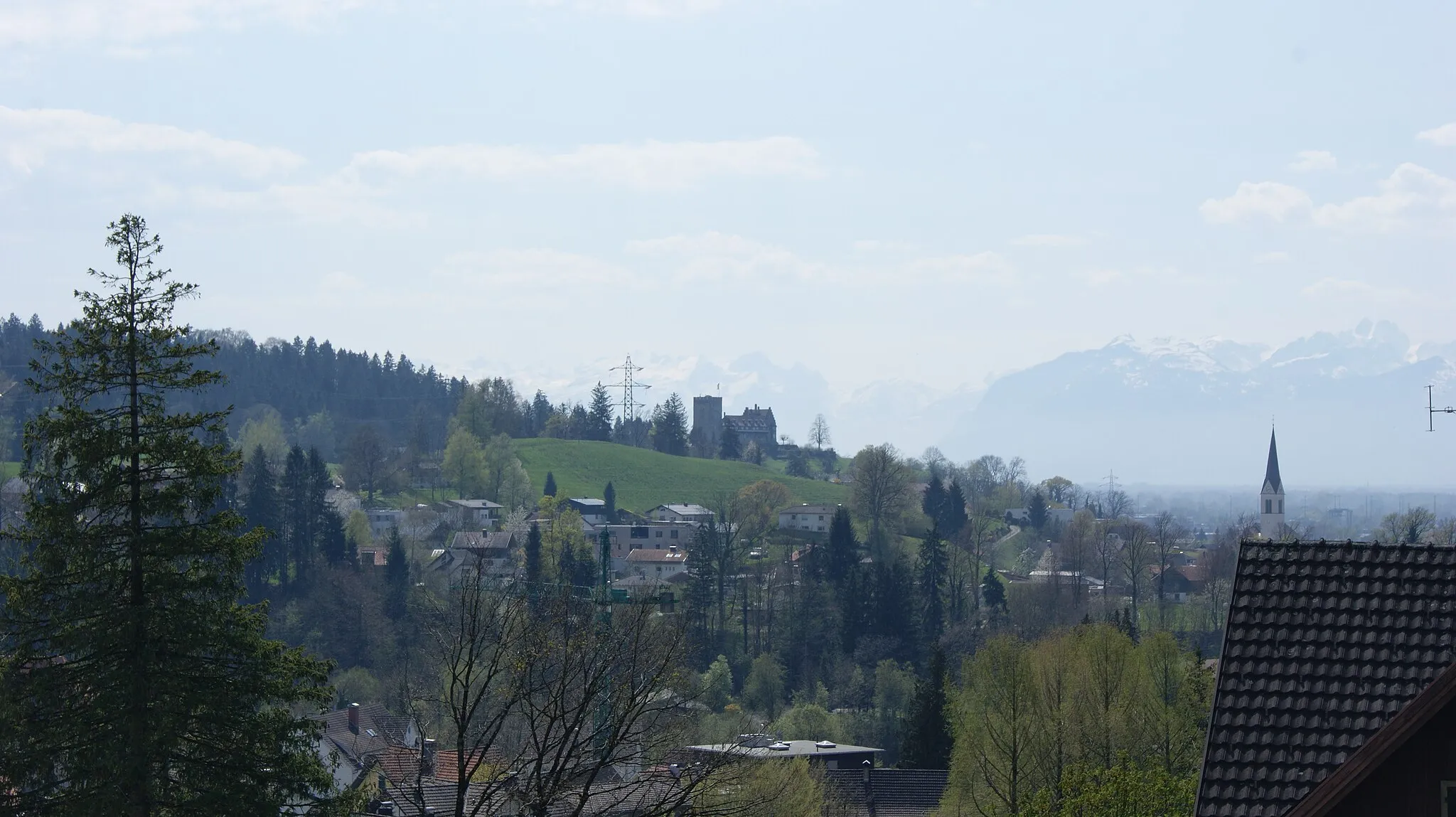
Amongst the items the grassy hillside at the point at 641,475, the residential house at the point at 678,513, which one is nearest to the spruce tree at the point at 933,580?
the residential house at the point at 678,513

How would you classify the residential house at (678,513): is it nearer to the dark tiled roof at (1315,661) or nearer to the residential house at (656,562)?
the residential house at (656,562)

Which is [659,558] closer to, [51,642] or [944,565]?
[944,565]

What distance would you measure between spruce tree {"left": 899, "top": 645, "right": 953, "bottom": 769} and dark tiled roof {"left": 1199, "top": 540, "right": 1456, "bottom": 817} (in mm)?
45197

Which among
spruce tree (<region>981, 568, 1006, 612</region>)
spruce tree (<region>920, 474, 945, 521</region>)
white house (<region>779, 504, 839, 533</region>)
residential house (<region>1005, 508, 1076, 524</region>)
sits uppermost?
spruce tree (<region>920, 474, 945, 521</region>)

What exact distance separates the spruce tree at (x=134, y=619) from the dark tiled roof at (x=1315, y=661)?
886 centimetres

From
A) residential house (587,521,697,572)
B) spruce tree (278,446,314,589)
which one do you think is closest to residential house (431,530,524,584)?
spruce tree (278,446,314,589)

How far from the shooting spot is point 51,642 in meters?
14.6

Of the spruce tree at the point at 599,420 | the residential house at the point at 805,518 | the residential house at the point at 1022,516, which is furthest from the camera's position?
the spruce tree at the point at 599,420

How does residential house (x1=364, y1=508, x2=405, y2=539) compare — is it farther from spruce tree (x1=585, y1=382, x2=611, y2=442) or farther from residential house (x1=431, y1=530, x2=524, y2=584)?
spruce tree (x1=585, y1=382, x2=611, y2=442)

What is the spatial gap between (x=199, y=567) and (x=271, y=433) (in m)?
166

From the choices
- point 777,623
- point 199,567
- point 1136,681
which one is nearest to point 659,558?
point 777,623

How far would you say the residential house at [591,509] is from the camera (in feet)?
461

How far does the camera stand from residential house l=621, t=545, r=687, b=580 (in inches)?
4872

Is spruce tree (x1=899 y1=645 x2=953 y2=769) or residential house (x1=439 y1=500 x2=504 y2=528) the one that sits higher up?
residential house (x1=439 y1=500 x2=504 y2=528)
